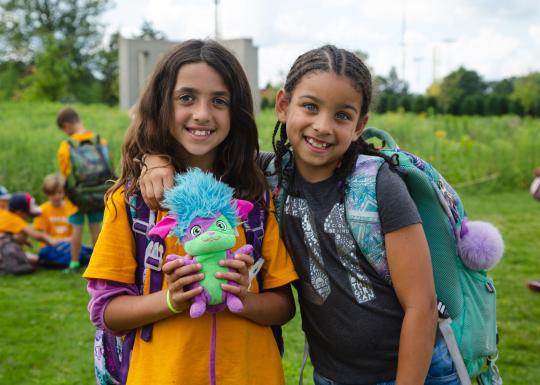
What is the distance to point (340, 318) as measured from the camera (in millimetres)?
1780

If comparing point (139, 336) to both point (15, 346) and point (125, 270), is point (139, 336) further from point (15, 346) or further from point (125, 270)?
point (15, 346)

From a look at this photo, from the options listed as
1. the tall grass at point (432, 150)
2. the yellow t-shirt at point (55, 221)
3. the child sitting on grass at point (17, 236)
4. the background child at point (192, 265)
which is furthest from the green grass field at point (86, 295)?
the background child at point (192, 265)

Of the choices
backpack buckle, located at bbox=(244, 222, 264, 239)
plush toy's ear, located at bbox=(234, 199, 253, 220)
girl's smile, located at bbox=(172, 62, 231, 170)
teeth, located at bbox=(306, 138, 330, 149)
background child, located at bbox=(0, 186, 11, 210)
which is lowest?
background child, located at bbox=(0, 186, 11, 210)

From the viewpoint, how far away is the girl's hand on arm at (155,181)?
5.43ft

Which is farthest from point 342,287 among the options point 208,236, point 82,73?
point 82,73

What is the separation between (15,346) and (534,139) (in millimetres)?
10937

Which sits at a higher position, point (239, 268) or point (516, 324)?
point (239, 268)

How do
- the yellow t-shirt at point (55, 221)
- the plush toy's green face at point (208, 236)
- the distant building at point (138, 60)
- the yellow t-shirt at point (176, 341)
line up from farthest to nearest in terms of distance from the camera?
1. the distant building at point (138, 60)
2. the yellow t-shirt at point (55, 221)
3. the yellow t-shirt at point (176, 341)
4. the plush toy's green face at point (208, 236)

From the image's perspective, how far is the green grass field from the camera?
3973 mm

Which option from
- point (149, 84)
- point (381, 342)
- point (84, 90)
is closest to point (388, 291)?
point (381, 342)

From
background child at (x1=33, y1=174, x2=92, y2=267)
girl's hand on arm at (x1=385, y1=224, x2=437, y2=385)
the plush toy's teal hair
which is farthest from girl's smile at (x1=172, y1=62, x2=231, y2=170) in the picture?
background child at (x1=33, y1=174, x2=92, y2=267)

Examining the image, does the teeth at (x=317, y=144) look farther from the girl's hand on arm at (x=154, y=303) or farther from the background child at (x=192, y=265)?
the girl's hand on arm at (x=154, y=303)

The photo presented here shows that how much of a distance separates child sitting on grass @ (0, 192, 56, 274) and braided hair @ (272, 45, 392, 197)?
502 centimetres

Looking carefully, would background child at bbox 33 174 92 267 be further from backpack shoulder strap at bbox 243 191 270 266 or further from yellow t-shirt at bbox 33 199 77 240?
backpack shoulder strap at bbox 243 191 270 266
